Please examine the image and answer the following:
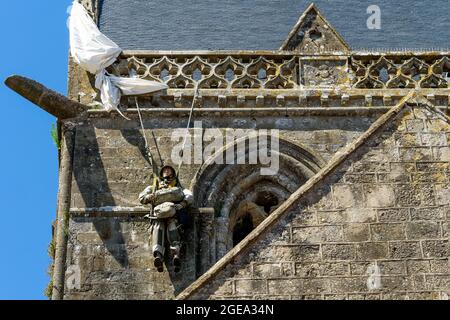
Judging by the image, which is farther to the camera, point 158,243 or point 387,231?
point 158,243

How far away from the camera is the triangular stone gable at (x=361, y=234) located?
9750 millimetres

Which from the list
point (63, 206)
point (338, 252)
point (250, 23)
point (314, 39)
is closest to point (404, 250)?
point (338, 252)

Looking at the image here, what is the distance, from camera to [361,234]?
10.0m

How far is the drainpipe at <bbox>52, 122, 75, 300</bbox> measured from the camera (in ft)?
45.4

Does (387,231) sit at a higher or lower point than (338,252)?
higher

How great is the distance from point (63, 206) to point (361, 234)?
16.9ft

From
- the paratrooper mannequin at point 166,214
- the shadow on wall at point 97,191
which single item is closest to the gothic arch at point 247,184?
the paratrooper mannequin at point 166,214

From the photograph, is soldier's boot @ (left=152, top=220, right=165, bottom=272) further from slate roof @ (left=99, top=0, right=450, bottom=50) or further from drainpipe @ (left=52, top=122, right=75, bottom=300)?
slate roof @ (left=99, top=0, right=450, bottom=50)

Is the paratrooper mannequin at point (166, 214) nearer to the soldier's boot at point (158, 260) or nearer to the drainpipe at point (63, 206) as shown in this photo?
the soldier's boot at point (158, 260)

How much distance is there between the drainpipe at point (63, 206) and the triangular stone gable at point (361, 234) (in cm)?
415

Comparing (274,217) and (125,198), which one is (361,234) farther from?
(125,198)

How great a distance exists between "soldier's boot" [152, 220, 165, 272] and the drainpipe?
0.93 m
